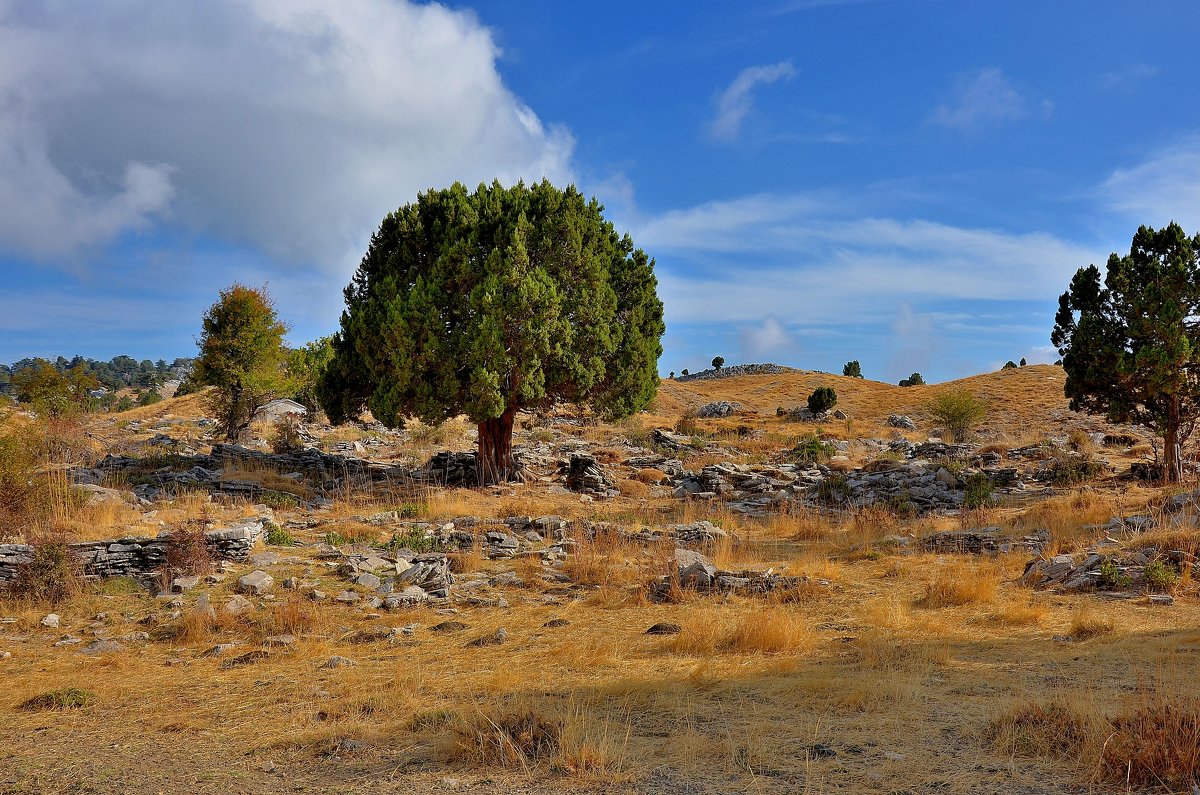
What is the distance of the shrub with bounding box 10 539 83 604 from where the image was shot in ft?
31.8

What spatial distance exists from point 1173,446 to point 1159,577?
43.7 ft

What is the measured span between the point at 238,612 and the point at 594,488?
13368mm

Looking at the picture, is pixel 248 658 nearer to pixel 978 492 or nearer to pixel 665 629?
pixel 665 629

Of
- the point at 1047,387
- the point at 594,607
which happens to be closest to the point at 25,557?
the point at 594,607

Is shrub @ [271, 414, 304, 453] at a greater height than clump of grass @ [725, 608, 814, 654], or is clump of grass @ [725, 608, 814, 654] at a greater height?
shrub @ [271, 414, 304, 453]

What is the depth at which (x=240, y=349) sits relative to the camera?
25.8 meters

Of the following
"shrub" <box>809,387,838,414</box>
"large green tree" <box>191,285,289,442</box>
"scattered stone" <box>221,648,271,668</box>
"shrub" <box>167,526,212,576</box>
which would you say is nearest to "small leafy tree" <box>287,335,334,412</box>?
"large green tree" <box>191,285,289,442</box>

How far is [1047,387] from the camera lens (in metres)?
49.6

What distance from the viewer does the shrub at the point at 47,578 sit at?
9.68 m

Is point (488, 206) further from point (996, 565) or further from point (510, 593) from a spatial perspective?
point (996, 565)

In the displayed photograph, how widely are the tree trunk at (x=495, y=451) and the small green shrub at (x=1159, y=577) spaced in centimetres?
1553

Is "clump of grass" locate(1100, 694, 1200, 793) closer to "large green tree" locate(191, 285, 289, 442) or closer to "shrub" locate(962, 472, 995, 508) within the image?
"shrub" locate(962, 472, 995, 508)

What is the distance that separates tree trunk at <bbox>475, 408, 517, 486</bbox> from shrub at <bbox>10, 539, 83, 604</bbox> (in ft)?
40.5

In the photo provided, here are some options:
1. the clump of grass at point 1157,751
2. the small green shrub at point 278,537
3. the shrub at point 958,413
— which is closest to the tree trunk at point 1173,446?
the shrub at point 958,413
